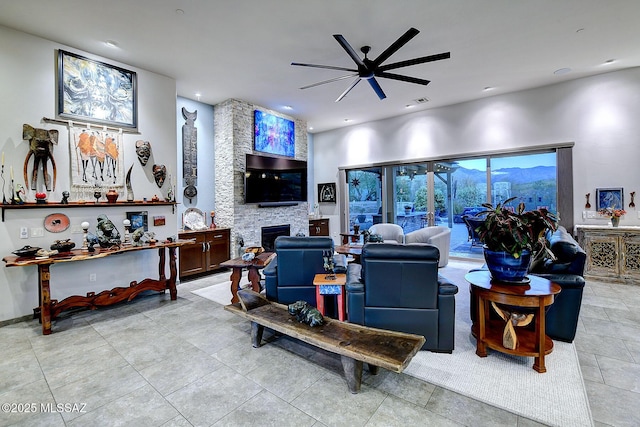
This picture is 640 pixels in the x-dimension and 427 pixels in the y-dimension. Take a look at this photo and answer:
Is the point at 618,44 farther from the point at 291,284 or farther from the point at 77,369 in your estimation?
the point at 77,369

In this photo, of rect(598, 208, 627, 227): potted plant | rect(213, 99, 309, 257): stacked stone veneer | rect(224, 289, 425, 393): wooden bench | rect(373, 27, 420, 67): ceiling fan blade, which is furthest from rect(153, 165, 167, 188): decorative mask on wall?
rect(598, 208, 627, 227): potted plant

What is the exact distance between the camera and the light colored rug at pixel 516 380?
1.95 meters

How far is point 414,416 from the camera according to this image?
1918mm

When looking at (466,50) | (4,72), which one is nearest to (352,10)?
(466,50)

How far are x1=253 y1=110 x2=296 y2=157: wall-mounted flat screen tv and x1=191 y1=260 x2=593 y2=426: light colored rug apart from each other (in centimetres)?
555

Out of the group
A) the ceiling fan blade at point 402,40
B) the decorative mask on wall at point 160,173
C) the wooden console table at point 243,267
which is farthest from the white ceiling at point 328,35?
the wooden console table at point 243,267

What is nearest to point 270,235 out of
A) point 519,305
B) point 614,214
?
point 519,305

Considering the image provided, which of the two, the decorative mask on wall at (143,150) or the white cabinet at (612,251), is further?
the white cabinet at (612,251)

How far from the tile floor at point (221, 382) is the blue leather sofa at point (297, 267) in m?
0.61

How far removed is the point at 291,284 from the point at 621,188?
20.1ft

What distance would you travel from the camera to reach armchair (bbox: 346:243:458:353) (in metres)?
2.58

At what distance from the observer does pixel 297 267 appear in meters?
3.42

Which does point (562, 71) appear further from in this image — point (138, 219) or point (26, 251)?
point (26, 251)

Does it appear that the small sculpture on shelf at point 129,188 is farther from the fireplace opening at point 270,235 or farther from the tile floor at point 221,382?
the fireplace opening at point 270,235
